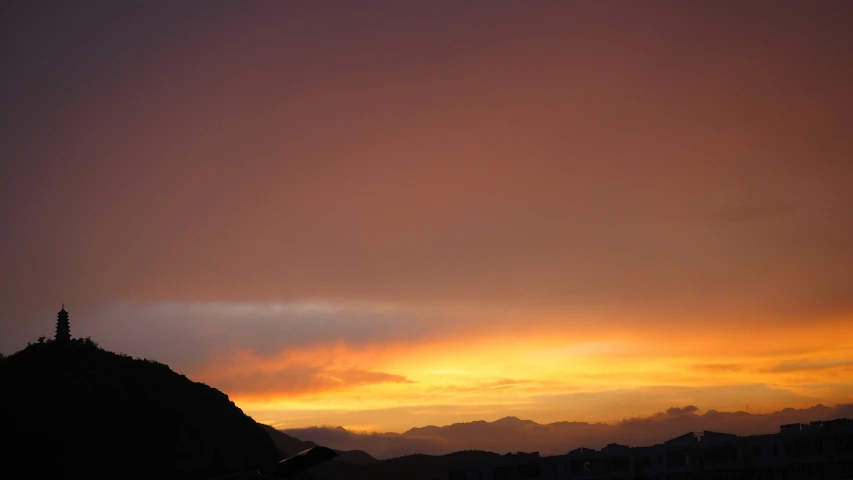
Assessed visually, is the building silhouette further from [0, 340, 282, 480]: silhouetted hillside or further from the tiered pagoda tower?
the tiered pagoda tower

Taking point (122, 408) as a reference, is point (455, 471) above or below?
below

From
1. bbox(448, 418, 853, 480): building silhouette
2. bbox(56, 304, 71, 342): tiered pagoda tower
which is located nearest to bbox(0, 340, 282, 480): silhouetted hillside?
bbox(56, 304, 71, 342): tiered pagoda tower

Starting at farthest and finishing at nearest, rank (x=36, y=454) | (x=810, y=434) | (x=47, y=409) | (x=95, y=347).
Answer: (x=95, y=347) < (x=47, y=409) < (x=36, y=454) < (x=810, y=434)

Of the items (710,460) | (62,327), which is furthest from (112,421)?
(710,460)

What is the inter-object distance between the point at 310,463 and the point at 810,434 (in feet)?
282

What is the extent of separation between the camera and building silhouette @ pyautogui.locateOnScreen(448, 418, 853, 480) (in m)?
110

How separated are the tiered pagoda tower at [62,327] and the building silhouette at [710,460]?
100m

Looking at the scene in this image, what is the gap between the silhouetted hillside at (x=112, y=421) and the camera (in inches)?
5792

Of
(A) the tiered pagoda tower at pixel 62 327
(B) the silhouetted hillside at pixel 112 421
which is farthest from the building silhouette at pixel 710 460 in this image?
(A) the tiered pagoda tower at pixel 62 327

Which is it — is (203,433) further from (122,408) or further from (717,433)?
(717,433)

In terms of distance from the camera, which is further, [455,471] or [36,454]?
[36,454]

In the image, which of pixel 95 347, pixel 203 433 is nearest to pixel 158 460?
pixel 203 433

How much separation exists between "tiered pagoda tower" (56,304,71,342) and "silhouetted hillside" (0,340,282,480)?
9.74 feet

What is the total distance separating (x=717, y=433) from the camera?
120375 mm
